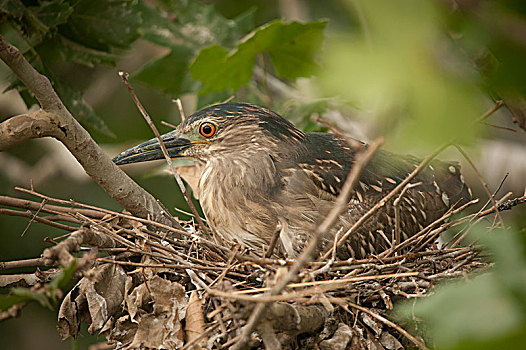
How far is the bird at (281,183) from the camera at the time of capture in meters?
2.25

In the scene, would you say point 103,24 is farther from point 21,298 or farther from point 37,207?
point 21,298

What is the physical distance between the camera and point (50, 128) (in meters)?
1.79

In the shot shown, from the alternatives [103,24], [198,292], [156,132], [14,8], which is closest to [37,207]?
[156,132]

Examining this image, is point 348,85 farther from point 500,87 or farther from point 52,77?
point 52,77

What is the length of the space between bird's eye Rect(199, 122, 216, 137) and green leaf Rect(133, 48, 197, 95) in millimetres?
952

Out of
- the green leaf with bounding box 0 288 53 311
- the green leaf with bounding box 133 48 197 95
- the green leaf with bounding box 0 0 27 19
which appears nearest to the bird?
the green leaf with bounding box 0 0 27 19

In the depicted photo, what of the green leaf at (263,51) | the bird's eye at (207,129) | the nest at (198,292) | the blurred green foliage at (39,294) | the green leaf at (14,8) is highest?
the green leaf at (14,8)

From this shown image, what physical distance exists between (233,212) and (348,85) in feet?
5.81

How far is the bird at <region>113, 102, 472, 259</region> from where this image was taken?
225cm

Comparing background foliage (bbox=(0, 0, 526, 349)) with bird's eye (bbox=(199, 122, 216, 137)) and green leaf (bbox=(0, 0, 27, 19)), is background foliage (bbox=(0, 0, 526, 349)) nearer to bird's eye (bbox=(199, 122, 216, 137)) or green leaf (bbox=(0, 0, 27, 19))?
green leaf (bbox=(0, 0, 27, 19))

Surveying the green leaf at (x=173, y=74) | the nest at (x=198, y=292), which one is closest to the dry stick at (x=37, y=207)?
the nest at (x=198, y=292)

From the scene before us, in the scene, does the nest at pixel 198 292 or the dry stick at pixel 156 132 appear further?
the dry stick at pixel 156 132

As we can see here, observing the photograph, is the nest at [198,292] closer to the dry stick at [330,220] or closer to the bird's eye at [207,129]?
the dry stick at [330,220]

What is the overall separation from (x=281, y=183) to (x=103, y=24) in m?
1.14
